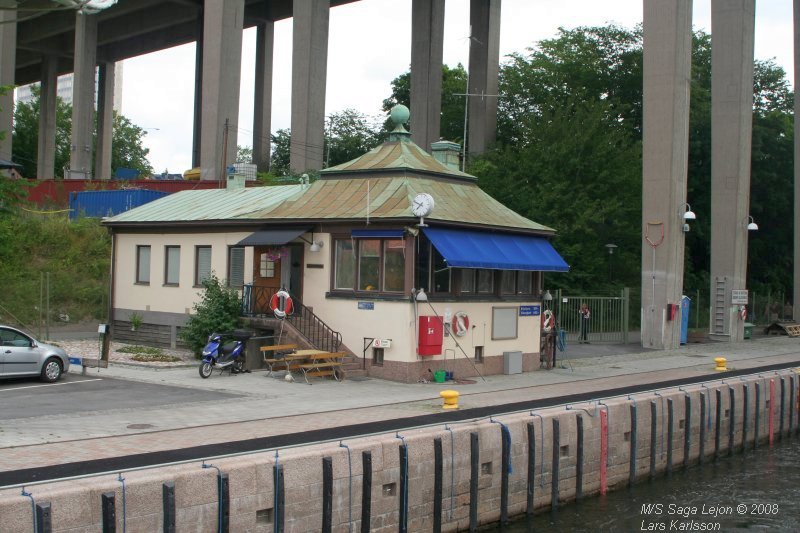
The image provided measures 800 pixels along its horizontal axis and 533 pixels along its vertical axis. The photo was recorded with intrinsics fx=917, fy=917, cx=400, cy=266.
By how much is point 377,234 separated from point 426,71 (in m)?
35.9

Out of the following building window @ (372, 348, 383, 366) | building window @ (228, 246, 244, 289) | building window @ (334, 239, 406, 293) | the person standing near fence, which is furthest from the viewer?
the person standing near fence

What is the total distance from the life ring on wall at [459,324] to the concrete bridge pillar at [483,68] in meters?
35.7

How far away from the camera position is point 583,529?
15688mm

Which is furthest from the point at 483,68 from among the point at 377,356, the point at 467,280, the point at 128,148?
the point at 128,148

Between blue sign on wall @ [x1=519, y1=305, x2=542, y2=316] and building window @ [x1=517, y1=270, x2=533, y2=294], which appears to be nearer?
blue sign on wall @ [x1=519, y1=305, x2=542, y2=316]

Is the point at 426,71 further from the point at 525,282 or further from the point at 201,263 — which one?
the point at 525,282

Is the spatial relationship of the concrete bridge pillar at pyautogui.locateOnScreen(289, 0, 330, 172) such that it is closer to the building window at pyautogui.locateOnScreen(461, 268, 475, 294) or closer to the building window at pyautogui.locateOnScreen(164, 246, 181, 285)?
the building window at pyautogui.locateOnScreen(164, 246, 181, 285)

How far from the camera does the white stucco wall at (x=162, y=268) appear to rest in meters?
28.4

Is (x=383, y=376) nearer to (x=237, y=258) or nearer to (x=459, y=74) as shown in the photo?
(x=237, y=258)

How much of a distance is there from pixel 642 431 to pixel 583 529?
14.5 feet

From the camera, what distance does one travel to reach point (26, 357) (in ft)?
68.1

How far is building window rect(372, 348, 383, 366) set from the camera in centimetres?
2402

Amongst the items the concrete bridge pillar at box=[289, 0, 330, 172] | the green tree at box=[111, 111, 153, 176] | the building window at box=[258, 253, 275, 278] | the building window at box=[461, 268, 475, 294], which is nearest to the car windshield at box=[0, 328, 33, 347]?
the building window at box=[258, 253, 275, 278]

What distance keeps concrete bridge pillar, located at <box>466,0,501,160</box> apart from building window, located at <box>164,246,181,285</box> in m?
31.8
